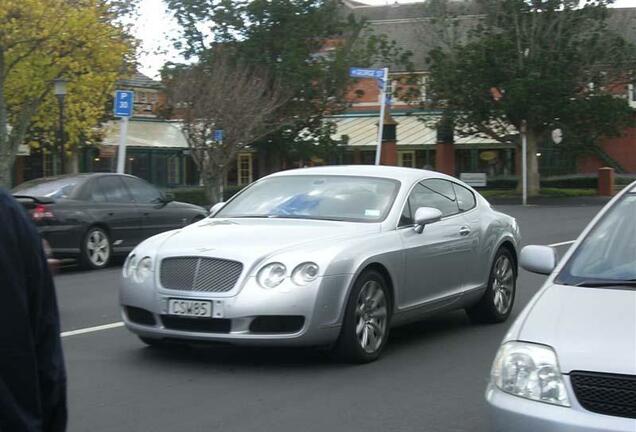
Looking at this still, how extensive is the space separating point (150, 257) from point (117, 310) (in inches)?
124

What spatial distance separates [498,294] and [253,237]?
3158 millimetres

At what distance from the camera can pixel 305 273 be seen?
7.20m

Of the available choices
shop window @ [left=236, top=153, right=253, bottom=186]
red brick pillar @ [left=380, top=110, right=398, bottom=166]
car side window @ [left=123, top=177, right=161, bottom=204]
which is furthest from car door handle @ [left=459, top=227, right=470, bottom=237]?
shop window @ [left=236, top=153, right=253, bottom=186]

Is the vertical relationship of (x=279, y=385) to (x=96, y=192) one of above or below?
below

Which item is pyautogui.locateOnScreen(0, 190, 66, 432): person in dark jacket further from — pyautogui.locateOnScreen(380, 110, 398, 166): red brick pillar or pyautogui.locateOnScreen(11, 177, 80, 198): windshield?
pyautogui.locateOnScreen(380, 110, 398, 166): red brick pillar

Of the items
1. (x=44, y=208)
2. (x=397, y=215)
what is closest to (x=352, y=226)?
(x=397, y=215)

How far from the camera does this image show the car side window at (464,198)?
31.2 feet

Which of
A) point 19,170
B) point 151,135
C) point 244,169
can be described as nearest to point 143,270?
point 19,170

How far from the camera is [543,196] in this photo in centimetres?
4191

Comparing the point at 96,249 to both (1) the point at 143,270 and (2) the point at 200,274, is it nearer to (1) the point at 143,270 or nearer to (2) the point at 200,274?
(1) the point at 143,270

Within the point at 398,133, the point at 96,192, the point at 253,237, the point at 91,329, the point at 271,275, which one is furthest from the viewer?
the point at 398,133

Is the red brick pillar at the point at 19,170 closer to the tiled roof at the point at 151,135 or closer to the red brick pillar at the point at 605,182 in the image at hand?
the tiled roof at the point at 151,135

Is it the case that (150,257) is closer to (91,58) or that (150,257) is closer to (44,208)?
(44,208)

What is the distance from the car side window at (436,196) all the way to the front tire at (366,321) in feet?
3.66
